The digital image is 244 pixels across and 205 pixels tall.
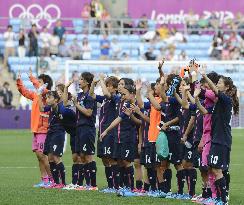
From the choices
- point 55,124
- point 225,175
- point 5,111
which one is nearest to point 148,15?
point 5,111

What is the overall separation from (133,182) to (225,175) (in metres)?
2.26

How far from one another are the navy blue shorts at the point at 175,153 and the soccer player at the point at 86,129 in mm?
2032

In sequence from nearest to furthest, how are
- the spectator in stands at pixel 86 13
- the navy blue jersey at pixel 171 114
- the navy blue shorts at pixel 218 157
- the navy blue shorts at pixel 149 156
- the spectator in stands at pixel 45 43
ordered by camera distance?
the navy blue shorts at pixel 218 157 < the navy blue jersey at pixel 171 114 < the navy blue shorts at pixel 149 156 < the spectator in stands at pixel 45 43 < the spectator in stands at pixel 86 13

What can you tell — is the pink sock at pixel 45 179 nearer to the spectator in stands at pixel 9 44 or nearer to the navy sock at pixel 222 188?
the navy sock at pixel 222 188

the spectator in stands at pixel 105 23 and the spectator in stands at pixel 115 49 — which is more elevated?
the spectator in stands at pixel 105 23

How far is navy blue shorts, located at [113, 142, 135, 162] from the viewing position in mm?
19000

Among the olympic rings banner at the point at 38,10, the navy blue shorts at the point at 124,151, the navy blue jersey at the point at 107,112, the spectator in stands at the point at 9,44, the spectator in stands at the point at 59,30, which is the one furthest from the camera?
the olympic rings banner at the point at 38,10

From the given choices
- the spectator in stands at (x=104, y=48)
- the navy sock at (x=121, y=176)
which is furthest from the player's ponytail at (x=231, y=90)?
the spectator in stands at (x=104, y=48)

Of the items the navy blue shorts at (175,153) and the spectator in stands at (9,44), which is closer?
the navy blue shorts at (175,153)

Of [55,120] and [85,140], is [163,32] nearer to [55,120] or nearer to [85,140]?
[55,120]

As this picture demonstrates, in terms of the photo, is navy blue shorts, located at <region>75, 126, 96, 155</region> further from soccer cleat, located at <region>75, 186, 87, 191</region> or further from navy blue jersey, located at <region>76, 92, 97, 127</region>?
soccer cleat, located at <region>75, 186, 87, 191</region>

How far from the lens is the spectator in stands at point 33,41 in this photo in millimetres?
40062

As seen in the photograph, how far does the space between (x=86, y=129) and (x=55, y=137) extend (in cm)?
78

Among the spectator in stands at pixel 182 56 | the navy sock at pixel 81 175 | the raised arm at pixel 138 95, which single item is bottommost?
Answer: the navy sock at pixel 81 175
